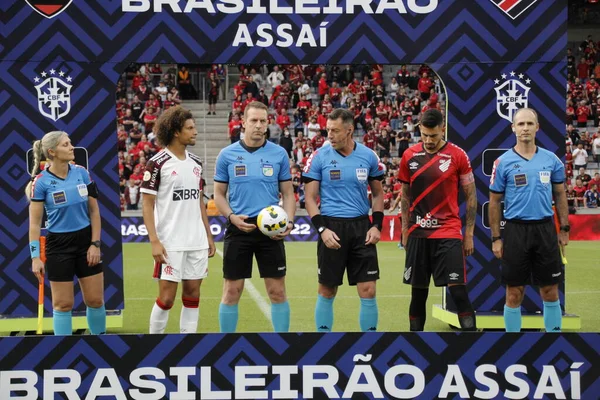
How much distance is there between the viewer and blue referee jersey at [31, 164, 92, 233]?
707 centimetres

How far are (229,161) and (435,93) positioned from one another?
22.8 meters

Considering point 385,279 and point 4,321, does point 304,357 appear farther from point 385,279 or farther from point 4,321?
point 385,279

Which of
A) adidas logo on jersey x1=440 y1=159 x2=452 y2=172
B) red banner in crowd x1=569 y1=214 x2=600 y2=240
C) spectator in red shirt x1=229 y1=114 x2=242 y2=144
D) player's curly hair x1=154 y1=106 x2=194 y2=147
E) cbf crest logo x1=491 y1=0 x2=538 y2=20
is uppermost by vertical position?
cbf crest logo x1=491 y1=0 x2=538 y2=20

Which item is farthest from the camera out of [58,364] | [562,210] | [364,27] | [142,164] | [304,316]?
[142,164]

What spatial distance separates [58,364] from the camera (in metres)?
4.35

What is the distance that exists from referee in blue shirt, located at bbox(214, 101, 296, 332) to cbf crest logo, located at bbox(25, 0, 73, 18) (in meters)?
2.67

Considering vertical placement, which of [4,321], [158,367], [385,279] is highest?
[158,367]

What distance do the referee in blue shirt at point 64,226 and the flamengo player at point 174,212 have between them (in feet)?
2.65

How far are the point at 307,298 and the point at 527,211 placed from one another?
5.00 meters

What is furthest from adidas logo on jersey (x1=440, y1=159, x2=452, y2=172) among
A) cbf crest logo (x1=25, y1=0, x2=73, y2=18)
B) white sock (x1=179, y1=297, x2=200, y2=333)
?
cbf crest logo (x1=25, y1=0, x2=73, y2=18)

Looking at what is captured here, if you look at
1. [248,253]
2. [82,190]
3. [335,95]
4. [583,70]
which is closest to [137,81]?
[335,95]

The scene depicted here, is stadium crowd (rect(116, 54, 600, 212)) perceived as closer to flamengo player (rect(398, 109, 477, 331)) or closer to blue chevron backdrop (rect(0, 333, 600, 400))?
flamengo player (rect(398, 109, 477, 331))

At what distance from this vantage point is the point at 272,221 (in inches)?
268

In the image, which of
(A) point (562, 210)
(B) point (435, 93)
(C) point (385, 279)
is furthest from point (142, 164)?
(A) point (562, 210)
